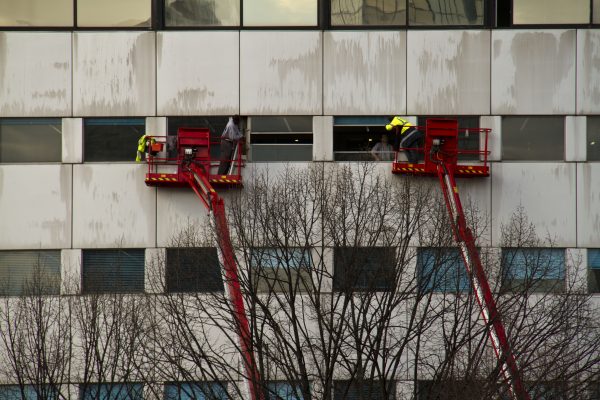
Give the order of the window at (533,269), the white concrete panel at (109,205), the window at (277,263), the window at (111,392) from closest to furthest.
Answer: the window at (277,263) < the window at (533,269) < the window at (111,392) < the white concrete panel at (109,205)

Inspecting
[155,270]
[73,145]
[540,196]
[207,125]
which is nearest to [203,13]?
[207,125]

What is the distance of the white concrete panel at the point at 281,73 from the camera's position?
36.2 m

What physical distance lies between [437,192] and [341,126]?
378cm

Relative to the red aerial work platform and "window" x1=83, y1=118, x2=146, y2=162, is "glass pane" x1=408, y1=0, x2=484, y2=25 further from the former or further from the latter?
"window" x1=83, y1=118, x2=146, y2=162

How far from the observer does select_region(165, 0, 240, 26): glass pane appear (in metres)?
36.8

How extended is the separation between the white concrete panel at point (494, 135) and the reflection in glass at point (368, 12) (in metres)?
3.97

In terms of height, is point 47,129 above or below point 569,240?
above

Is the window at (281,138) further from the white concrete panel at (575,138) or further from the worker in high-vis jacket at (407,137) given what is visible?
the white concrete panel at (575,138)

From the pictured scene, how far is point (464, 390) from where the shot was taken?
26.5m

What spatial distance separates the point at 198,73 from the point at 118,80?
8.12 feet

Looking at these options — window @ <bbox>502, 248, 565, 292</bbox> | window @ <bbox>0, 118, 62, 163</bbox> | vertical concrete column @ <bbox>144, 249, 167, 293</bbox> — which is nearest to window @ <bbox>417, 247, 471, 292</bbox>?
window @ <bbox>502, 248, 565, 292</bbox>

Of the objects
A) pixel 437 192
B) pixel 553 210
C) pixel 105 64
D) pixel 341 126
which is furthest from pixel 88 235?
pixel 553 210

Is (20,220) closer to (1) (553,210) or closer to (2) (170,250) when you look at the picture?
(2) (170,250)

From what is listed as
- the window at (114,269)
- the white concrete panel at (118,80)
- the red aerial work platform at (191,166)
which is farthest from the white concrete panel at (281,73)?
the window at (114,269)
